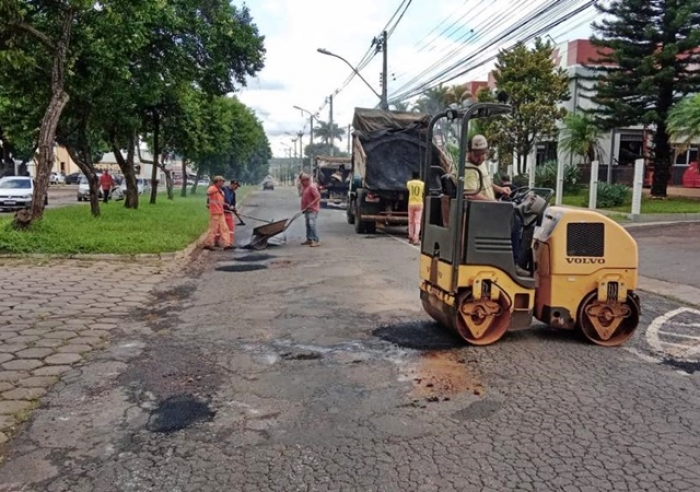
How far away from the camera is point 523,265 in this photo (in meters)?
5.91

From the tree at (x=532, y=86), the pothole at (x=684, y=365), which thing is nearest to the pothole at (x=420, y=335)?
the pothole at (x=684, y=365)

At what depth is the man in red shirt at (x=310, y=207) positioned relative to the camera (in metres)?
14.0

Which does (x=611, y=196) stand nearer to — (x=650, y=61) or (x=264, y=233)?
(x=650, y=61)

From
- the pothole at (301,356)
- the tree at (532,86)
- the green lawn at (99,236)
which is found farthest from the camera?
the tree at (532,86)

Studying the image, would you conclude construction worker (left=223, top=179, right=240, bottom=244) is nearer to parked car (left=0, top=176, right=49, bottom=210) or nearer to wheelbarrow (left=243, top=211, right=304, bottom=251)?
wheelbarrow (left=243, top=211, right=304, bottom=251)

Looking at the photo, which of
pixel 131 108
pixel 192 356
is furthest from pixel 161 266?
pixel 131 108

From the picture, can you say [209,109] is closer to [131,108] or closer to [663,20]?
[131,108]

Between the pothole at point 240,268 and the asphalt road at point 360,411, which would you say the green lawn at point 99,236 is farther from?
the asphalt road at point 360,411

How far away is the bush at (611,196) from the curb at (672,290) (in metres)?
13.1

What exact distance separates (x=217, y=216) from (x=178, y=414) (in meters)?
9.66

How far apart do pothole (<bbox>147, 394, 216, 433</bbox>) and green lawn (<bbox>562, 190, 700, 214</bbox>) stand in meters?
18.5

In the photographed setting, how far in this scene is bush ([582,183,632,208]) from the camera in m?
22.2

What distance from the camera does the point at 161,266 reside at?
10758mm

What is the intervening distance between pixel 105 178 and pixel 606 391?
85.8 feet
